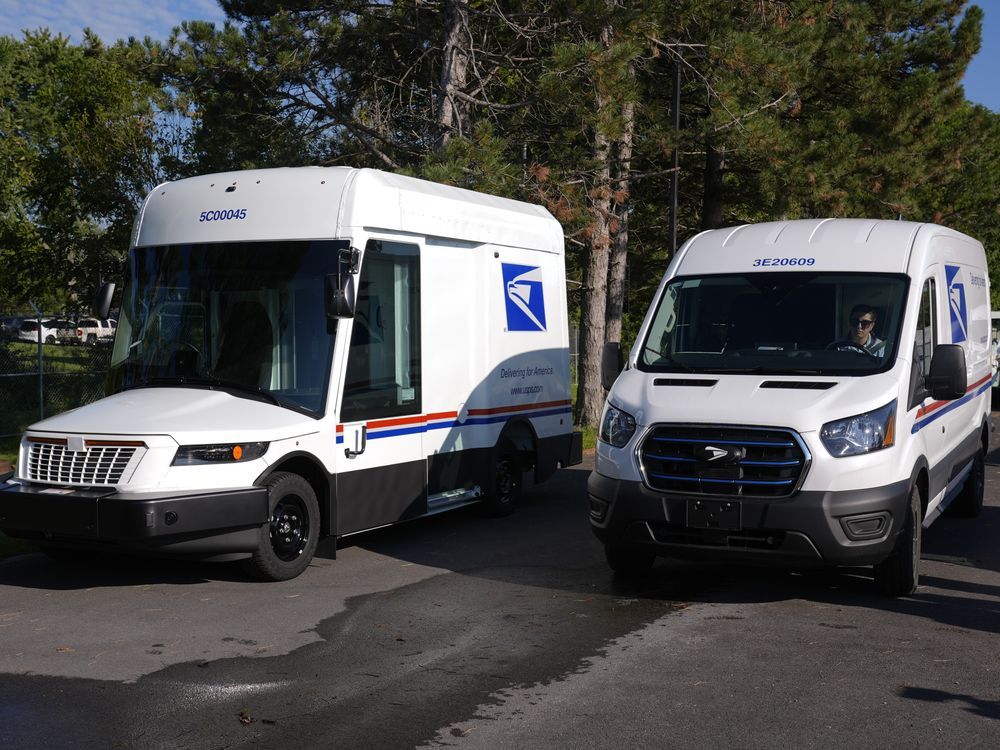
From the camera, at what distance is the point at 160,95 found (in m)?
18.1

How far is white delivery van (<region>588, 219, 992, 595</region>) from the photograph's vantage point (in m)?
7.30

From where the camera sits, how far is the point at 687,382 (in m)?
8.01

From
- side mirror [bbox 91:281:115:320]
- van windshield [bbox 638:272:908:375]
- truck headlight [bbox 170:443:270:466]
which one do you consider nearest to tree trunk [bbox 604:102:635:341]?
van windshield [bbox 638:272:908:375]

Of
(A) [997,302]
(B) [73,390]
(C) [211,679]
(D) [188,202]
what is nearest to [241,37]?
(B) [73,390]

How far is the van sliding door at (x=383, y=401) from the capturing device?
362 inches

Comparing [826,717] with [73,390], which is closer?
[826,717]

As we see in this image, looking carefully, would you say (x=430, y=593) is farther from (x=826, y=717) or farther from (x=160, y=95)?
(x=160, y=95)

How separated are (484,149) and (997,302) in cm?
4603

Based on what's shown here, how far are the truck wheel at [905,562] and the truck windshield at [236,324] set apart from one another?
4102 mm

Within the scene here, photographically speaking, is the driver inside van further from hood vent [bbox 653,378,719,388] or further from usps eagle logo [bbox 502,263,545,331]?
usps eagle logo [bbox 502,263,545,331]

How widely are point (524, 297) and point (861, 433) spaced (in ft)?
17.3

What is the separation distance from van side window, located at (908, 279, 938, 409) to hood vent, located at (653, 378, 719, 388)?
131 centimetres

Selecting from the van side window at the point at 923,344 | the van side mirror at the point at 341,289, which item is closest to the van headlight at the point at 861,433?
the van side window at the point at 923,344

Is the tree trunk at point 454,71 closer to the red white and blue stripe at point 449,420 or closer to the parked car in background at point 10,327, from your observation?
the red white and blue stripe at point 449,420
